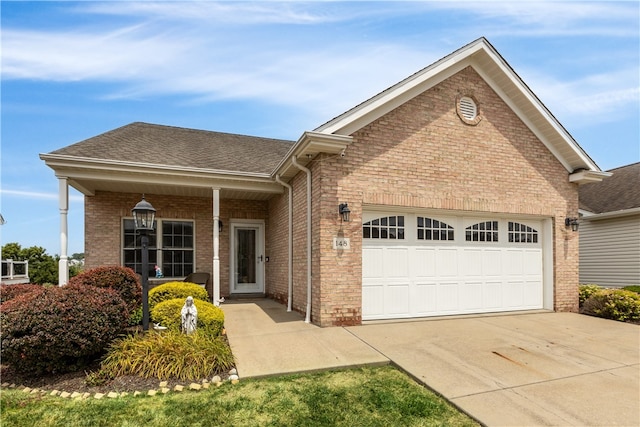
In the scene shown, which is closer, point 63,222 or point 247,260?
point 63,222

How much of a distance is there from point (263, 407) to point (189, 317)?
2.57 metres

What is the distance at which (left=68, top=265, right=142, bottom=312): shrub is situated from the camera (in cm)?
714

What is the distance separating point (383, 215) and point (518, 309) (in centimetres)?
455

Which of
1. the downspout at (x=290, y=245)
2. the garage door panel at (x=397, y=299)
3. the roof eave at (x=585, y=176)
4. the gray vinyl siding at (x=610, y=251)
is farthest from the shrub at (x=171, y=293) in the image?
the gray vinyl siding at (x=610, y=251)

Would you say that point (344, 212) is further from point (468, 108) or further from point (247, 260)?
point (247, 260)

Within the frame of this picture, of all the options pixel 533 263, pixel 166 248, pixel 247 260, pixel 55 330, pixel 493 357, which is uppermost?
pixel 166 248

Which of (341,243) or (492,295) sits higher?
(341,243)

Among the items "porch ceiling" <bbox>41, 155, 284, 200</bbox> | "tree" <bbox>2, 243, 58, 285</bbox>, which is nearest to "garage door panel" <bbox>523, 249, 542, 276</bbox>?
"porch ceiling" <bbox>41, 155, 284, 200</bbox>

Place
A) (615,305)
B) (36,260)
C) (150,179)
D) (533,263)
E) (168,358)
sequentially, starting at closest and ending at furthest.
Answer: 1. (168,358)
2. (615,305)
3. (150,179)
4. (533,263)
5. (36,260)

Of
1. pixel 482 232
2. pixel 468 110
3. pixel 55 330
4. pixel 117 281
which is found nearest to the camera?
pixel 55 330

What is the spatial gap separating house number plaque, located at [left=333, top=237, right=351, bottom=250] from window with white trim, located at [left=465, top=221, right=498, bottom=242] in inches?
129

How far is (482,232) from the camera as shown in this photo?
8812mm

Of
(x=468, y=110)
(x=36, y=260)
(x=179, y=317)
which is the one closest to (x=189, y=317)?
(x=179, y=317)

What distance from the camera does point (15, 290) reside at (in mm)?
7633
